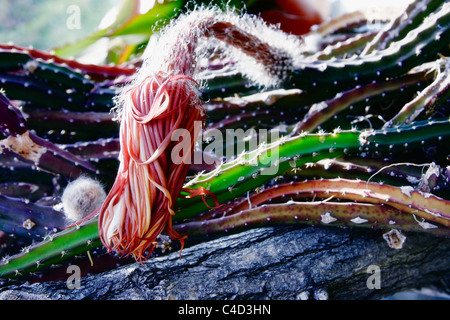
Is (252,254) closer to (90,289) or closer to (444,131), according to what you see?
(90,289)

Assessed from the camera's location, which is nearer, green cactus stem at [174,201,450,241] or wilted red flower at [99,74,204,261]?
wilted red flower at [99,74,204,261]

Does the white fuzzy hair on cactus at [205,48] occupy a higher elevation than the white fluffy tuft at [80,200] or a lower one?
higher

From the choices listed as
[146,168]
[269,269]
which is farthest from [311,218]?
[146,168]

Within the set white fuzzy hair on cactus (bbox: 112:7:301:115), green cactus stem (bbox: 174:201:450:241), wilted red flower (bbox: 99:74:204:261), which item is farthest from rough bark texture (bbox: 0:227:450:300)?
white fuzzy hair on cactus (bbox: 112:7:301:115)

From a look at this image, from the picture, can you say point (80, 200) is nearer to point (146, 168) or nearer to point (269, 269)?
point (146, 168)

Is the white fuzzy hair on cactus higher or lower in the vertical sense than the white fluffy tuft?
higher

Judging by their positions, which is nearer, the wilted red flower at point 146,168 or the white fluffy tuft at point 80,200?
the wilted red flower at point 146,168

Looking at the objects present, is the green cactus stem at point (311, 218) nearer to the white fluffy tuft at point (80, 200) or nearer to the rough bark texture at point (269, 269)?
the rough bark texture at point (269, 269)

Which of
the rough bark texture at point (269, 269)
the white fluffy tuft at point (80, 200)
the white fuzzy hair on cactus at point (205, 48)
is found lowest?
the rough bark texture at point (269, 269)

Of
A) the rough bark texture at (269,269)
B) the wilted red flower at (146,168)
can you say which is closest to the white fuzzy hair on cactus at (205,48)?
the wilted red flower at (146,168)

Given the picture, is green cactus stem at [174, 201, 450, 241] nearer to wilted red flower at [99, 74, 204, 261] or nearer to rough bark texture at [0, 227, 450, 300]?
rough bark texture at [0, 227, 450, 300]
